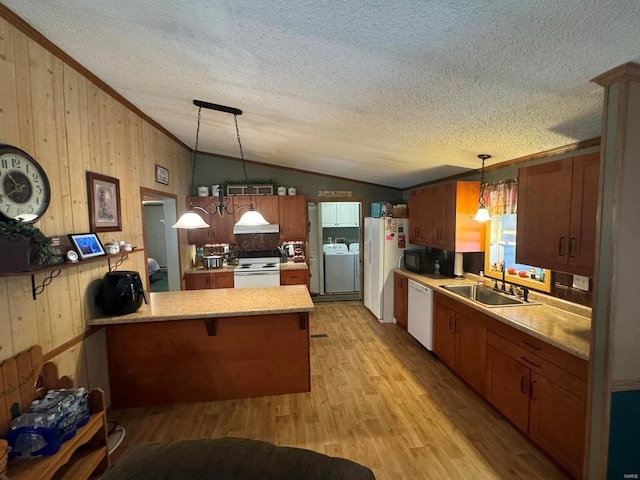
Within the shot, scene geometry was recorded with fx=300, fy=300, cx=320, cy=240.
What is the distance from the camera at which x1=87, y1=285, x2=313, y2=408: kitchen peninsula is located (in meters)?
2.57

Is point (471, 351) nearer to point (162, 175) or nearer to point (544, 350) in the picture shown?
point (544, 350)

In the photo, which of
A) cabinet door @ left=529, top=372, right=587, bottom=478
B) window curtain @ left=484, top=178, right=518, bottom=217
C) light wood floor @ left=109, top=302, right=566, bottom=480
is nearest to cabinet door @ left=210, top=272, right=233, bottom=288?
light wood floor @ left=109, top=302, right=566, bottom=480

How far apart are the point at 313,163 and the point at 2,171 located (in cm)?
343

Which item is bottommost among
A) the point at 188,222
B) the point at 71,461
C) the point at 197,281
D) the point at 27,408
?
the point at 71,461

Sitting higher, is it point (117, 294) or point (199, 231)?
point (199, 231)

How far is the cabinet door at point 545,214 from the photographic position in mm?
2006

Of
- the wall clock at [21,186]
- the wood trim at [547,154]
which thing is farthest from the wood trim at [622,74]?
the wall clock at [21,186]

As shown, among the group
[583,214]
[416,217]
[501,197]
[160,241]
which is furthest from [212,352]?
[160,241]

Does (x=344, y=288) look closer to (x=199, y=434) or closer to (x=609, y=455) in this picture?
(x=199, y=434)

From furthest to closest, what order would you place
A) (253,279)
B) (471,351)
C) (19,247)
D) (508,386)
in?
(253,279) < (471,351) < (508,386) < (19,247)

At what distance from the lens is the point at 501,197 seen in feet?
10.1

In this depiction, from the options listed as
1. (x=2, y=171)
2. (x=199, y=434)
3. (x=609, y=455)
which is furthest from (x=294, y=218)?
(x=609, y=455)

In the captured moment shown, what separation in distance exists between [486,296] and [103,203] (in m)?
3.70

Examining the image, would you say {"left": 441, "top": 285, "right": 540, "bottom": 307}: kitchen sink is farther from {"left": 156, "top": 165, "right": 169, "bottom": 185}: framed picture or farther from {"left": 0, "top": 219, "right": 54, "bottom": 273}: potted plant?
{"left": 156, "top": 165, "right": 169, "bottom": 185}: framed picture
